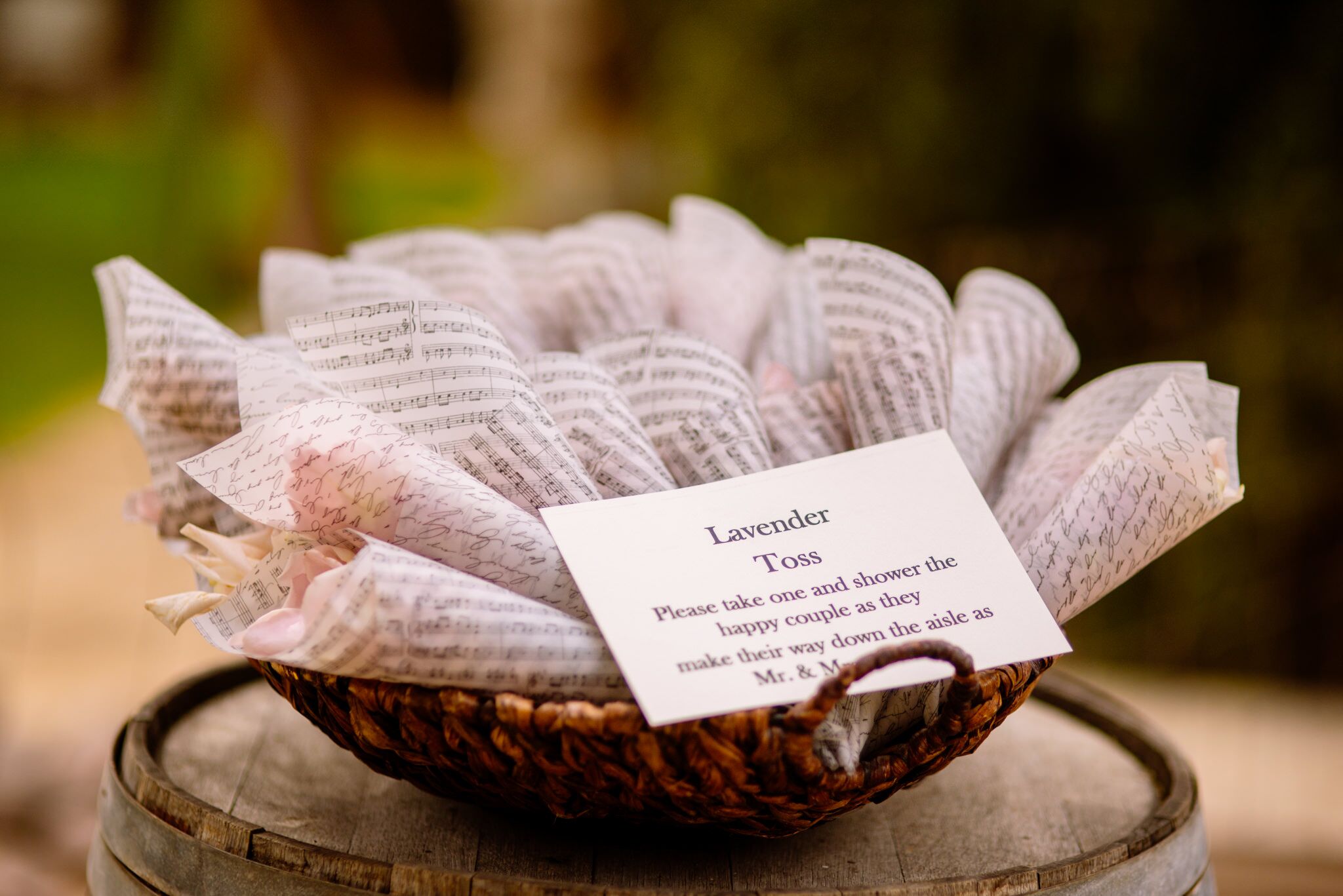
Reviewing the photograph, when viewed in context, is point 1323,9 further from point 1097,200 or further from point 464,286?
point 464,286

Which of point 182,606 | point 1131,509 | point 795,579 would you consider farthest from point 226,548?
point 1131,509

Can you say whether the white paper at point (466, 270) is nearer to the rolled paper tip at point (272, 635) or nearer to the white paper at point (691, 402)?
the white paper at point (691, 402)

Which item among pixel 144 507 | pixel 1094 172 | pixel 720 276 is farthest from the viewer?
pixel 1094 172

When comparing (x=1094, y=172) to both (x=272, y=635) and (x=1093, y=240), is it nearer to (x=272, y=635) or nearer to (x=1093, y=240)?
(x=1093, y=240)

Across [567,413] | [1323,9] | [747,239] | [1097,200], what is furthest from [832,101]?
[567,413]

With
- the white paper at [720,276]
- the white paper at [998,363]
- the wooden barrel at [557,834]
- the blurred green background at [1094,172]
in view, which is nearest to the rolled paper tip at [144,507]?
the wooden barrel at [557,834]

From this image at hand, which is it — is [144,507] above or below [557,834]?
above

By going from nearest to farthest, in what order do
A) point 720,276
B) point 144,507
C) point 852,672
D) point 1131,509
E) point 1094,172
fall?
point 852,672 < point 1131,509 < point 144,507 < point 720,276 < point 1094,172
